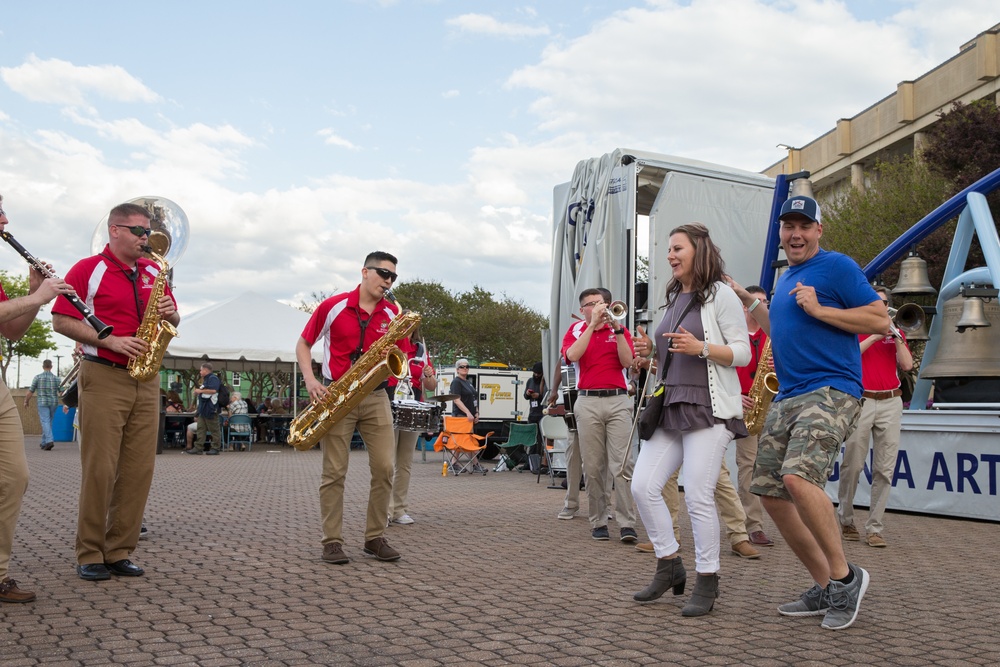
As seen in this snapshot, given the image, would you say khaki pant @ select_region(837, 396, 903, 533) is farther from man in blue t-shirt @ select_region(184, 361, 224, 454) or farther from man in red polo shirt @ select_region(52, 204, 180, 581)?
man in blue t-shirt @ select_region(184, 361, 224, 454)

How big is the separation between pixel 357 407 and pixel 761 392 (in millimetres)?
3139

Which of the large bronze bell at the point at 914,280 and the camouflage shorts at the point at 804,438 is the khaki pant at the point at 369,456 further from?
the large bronze bell at the point at 914,280

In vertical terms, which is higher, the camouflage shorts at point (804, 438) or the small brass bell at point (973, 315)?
the small brass bell at point (973, 315)

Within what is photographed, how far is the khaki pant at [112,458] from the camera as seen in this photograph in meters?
5.62

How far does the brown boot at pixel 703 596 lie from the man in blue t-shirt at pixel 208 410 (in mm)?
17984

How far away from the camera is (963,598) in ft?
17.8

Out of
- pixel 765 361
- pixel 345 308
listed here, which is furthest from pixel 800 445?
pixel 345 308

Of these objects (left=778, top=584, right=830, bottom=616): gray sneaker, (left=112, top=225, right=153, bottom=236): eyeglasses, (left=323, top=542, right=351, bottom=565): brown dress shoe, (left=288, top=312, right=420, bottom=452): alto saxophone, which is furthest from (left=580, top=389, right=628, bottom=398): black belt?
(left=112, top=225, right=153, bottom=236): eyeglasses

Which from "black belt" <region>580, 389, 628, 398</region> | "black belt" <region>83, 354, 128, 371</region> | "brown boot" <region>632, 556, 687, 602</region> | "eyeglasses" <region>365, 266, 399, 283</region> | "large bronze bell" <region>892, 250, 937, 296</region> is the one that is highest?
"large bronze bell" <region>892, 250, 937, 296</region>

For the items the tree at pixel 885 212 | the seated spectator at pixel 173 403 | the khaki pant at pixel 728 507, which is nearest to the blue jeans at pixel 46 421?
the seated spectator at pixel 173 403

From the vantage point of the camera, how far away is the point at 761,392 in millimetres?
7426

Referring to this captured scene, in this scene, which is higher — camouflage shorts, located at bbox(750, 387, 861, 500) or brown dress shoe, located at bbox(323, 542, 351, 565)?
camouflage shorts, located at bbox(750, 387, 861, 500)

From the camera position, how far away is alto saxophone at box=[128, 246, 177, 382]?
576 cm

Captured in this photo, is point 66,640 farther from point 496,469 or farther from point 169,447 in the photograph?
point 169,447
